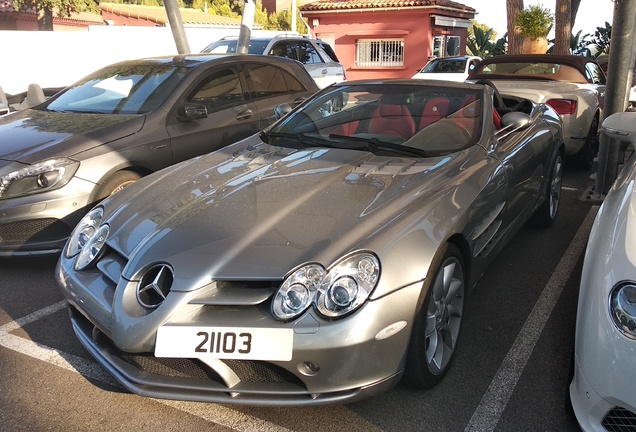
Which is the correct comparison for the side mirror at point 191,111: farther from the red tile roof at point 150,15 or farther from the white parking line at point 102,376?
the red tile roof at point 150,15

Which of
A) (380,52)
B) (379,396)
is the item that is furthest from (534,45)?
(379,396)

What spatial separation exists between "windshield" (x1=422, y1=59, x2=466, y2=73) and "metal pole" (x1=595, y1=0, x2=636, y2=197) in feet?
30.4

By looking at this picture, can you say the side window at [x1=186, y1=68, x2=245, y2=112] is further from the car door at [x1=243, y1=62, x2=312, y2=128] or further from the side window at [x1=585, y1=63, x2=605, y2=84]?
the side window at [x1=585, y1=63, x2=605, y2=84]

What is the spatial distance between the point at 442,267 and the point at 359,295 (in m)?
0.58

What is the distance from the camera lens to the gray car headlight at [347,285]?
7.38ft

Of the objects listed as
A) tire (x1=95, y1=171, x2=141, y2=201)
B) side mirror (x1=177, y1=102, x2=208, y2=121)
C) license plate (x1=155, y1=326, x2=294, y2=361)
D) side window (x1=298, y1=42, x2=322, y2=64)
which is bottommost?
license plate (x1=155, y1=326, x2=294, y2=361)

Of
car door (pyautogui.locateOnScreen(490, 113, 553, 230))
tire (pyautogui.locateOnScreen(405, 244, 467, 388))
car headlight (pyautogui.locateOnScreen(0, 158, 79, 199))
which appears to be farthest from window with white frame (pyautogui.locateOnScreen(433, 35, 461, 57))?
tire (pyautogui.locateOnScreen(405, 244, 467, 388))

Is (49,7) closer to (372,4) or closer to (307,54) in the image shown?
(372,4)

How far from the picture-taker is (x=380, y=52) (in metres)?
21.8

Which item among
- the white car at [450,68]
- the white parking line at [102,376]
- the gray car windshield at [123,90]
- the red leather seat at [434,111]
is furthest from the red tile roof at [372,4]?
the white parking line at [102,376]

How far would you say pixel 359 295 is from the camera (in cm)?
226

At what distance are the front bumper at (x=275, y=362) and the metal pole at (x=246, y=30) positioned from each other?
23.2 ft

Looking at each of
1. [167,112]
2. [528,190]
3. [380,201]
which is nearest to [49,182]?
[167,112]

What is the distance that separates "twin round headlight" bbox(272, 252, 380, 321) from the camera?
2250mm
